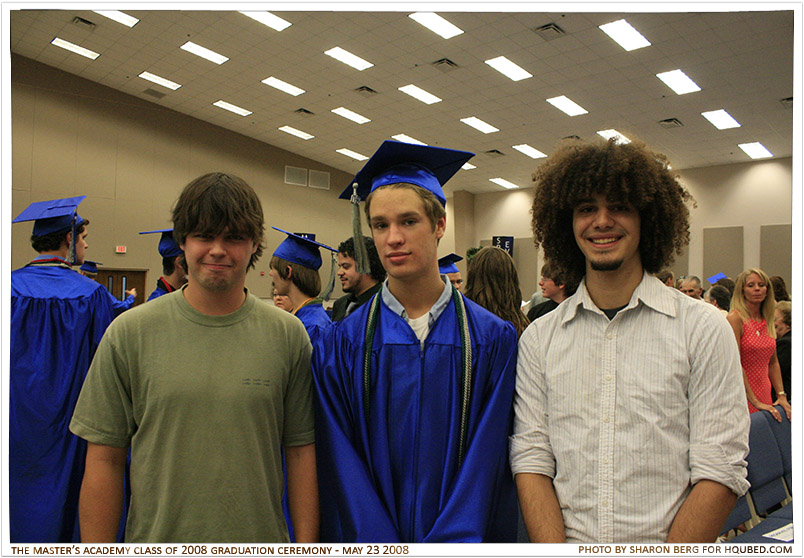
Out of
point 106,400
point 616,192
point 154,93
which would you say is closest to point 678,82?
point 616,192

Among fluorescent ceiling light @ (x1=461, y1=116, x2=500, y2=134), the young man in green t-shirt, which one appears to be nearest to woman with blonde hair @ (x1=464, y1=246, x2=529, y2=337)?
the young man in green t-shirt

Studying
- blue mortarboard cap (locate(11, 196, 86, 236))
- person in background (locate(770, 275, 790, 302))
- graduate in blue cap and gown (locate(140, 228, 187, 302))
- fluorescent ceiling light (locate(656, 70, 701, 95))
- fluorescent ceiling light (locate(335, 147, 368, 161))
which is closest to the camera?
blue mortarboard cap (locate(11, 196, 86, 236))

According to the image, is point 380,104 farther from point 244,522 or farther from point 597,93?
point 244,522

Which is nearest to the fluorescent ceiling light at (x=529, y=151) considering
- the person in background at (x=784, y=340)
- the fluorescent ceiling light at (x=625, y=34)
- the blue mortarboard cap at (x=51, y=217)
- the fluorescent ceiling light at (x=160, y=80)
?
the fluorescent ceiling light at (x=625, y=34)

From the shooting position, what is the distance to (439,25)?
29.2 ft

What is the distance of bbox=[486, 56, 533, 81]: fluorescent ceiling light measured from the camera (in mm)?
9914

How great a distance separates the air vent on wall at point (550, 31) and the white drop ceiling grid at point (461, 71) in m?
0.09

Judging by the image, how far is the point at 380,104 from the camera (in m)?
12.2

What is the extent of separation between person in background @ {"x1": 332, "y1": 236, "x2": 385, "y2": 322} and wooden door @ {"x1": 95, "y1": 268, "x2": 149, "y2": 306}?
33.3ft

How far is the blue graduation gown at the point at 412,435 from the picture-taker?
148cm

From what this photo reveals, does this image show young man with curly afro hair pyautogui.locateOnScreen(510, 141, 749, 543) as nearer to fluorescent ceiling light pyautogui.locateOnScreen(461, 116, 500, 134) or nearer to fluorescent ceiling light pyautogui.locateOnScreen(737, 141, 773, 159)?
fluorescent ceiling light pyautogui.locateOnScreen(461, 116, 500, 134)

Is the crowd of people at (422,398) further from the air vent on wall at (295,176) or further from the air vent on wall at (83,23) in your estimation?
the air vent on wall at (295,176)

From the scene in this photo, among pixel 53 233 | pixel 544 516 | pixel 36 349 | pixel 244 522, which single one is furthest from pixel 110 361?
pixel 53 233

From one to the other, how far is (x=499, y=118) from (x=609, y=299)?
11.4 meters
